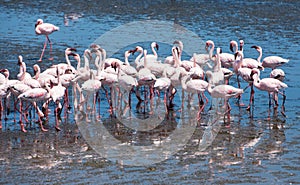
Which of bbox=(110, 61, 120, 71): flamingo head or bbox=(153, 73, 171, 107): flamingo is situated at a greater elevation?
bbox=(110, 61, 120, 71): flamingo head

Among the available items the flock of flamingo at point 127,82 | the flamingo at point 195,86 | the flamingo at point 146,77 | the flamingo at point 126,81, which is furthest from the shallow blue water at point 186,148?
the flamingo at point 146,77

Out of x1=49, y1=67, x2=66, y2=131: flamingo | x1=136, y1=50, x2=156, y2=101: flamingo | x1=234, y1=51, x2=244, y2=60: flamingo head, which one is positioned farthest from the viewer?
x1=234, y1=51, x2=244, y2=60: flamingo head

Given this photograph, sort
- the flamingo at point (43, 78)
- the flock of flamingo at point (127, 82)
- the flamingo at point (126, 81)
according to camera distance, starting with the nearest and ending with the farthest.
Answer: the flock of flamingo at point (127, 82) → the flamingo at point (43, 78) → the flamingo at point (126, 81)

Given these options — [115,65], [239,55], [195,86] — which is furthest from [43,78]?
[239,55]

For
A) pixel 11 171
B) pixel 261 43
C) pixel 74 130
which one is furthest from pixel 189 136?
pixel 261 43

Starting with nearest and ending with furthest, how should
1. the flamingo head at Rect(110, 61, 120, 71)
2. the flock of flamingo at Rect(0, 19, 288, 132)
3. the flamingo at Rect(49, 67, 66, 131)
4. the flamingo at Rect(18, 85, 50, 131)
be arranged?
the flamingo at Rect(18, 85, 50, 131) → the flamingo at Rect(49, 67, 66, 131) → the flock of flamingo at Rect(0, 19, 288, 132) → the flamingo head at Rect(110, 61, 120, 71)

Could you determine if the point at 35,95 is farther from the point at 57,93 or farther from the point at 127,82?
the point at 127,82

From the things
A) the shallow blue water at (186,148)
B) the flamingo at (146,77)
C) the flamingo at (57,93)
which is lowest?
the shallow blue water at (186,148)

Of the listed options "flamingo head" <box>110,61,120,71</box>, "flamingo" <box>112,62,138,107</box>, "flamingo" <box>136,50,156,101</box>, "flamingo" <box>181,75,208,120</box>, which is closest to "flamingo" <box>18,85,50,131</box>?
"flamingo" <box>112,62,138,107</box>

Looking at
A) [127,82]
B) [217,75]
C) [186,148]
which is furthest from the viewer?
[217,75]

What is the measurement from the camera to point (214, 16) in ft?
68.1

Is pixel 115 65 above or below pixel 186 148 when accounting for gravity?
above

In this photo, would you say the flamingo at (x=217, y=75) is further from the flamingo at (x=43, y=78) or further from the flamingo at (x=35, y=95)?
the flamingo at (x=35, y=95)

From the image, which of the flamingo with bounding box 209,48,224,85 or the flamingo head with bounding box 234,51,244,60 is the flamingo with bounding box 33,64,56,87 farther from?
the flamingo head with bounding box 234,51,244,60
